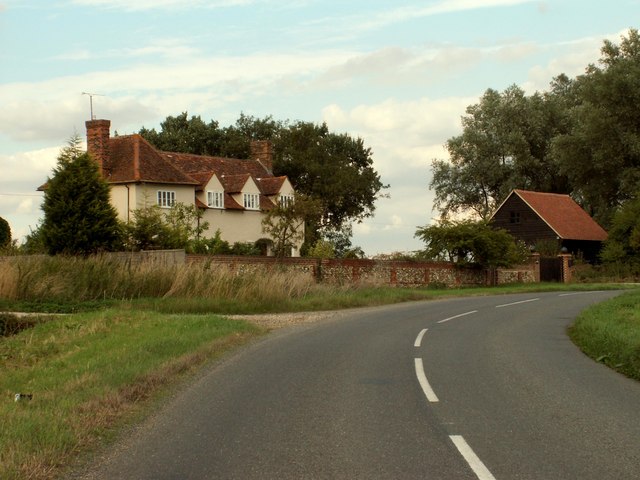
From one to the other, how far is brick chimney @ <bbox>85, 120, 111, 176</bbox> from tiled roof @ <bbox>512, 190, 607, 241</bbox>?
33.8 m

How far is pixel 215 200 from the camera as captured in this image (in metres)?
64.4

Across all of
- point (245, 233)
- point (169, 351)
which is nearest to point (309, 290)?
point (169, 351)

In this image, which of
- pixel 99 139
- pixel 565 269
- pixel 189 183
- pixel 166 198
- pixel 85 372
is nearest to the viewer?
pixel 85 372

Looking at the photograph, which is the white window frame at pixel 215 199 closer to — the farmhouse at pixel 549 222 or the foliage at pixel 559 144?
the farmhouse at pixel 549 222

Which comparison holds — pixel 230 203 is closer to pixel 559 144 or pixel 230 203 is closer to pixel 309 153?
pixel 309 153

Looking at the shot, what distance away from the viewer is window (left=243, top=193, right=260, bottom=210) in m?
66.5

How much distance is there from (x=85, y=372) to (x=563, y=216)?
212ft

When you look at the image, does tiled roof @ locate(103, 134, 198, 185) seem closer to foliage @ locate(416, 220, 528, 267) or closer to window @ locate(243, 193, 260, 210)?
window @ locate(243, 193, 260, 210)

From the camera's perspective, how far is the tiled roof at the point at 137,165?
5875cm

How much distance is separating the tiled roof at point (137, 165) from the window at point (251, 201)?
588cm

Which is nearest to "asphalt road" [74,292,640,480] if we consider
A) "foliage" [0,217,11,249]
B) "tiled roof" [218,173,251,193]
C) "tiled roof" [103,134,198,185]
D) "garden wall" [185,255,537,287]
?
"garden wall" [185,255,537,287]

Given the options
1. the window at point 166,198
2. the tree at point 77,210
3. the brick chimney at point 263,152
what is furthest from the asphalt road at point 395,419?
the brick chimney at point 263,152

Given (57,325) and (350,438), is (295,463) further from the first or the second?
(57,325)

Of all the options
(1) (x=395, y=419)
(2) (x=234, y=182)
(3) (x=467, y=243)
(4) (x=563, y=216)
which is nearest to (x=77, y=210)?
(3) (x=467, y=243)
